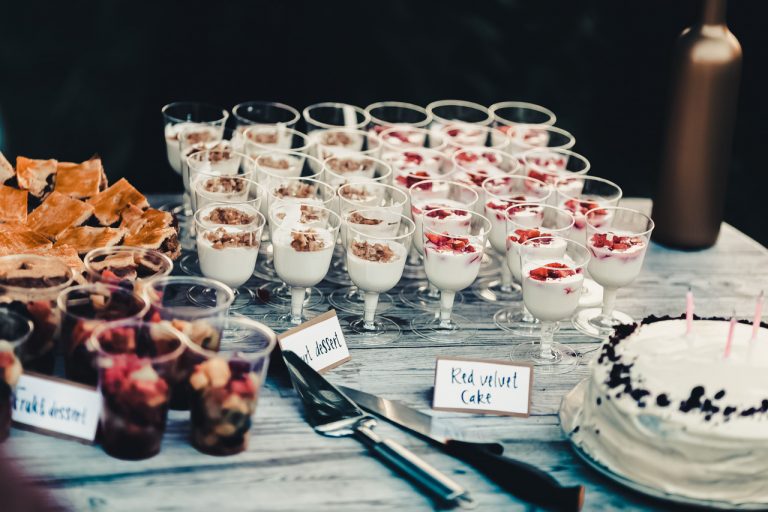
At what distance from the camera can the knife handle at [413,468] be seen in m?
1.81

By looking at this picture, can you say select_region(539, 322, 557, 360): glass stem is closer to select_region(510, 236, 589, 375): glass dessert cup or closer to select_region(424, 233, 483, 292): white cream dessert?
select_region(510, 236, 589, 375): glass dessert cup

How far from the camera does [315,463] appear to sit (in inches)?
74.9

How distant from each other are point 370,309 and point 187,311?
2.31 ft

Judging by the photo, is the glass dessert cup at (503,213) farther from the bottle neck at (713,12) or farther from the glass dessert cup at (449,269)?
the bottle neck at (713,12)

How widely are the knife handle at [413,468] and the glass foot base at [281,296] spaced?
673mm

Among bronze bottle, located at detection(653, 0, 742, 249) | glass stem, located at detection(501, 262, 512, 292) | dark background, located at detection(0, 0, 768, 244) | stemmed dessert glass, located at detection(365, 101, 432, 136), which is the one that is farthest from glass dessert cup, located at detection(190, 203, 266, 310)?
dark background, located at detection(0, 0, 768, 244)

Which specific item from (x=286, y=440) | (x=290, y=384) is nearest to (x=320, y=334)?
(x=290, y=384)

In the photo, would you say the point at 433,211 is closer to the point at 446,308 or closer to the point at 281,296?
the point at 446,308

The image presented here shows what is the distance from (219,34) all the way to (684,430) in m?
3.26

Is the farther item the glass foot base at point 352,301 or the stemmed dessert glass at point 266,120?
the stemmed dessert glass at point 266,120

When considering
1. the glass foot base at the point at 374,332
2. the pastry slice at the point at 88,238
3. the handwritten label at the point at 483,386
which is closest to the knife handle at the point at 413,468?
the handwritten label at the point at 483,386

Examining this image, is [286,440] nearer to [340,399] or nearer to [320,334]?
[340,399]

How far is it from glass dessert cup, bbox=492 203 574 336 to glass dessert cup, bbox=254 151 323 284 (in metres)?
0.52

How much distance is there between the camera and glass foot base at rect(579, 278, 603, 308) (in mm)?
2812
